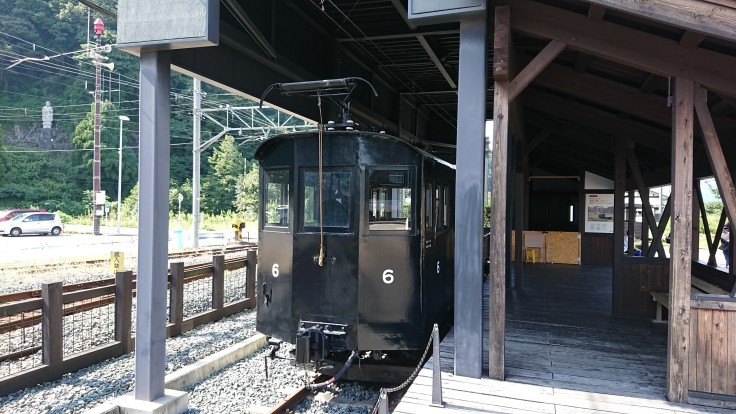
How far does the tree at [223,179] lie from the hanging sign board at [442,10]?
1779 inches

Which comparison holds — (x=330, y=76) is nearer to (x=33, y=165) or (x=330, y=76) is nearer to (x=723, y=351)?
(x=723, y=351)

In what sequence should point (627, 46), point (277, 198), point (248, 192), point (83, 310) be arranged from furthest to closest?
point (248, 192), point (83, 310), point (277, 198), point (627, 46)

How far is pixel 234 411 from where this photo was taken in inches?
204

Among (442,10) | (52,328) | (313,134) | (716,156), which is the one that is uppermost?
(442,10)

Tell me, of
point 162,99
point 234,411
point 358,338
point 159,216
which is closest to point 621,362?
point 358,338

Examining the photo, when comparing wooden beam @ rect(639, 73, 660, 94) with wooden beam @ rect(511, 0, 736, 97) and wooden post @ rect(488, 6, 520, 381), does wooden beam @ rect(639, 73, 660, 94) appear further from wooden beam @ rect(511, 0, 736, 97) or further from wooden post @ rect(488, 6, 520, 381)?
wooden post @ rect(488, 6, 520, 381)

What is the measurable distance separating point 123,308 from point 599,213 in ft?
39.9

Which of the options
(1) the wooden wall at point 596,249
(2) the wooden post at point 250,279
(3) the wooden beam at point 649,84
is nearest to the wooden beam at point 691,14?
(3) the wooden beam at point 649,84

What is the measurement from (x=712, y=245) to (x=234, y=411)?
23.5 ft

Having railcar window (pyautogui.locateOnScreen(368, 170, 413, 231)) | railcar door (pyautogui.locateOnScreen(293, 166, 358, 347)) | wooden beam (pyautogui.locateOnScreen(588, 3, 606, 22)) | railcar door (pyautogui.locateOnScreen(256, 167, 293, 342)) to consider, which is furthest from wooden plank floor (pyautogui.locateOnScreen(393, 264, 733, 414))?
wooden beam (pyautogui.locateOnScreen(588, 3, 606, 22))

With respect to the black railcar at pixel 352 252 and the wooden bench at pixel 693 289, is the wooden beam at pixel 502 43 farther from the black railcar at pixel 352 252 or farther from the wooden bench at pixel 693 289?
the wooden bench at pixel 693 289

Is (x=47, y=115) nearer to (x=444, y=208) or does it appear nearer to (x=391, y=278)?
(x=444, y=208)

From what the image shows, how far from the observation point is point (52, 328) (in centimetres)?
549

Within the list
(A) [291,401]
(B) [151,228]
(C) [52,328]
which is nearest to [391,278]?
(A) [291,401]
